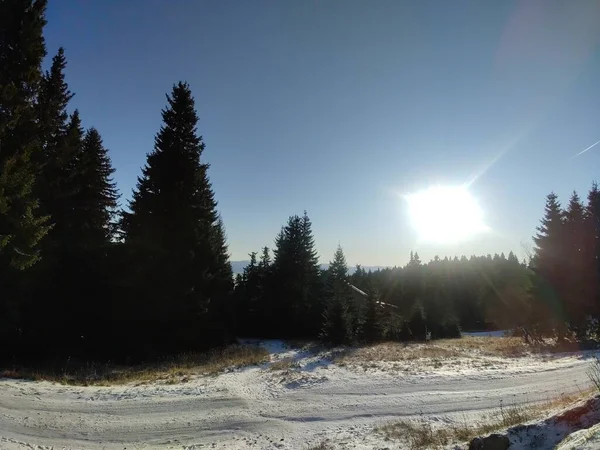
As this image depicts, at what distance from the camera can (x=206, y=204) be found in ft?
89.0

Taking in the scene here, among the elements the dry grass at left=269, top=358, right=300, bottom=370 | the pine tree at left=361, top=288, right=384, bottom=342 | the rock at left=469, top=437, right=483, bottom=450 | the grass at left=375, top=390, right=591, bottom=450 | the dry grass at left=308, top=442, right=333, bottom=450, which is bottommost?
the dry grass at left=308, top=442, right=333, bottom=450

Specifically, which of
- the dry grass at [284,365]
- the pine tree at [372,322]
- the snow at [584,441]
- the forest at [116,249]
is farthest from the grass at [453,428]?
the pine tree at [372,322]

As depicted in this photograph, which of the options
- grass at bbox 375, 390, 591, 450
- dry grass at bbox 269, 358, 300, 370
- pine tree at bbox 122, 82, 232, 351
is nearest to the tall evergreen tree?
pine tree at bbox 122, 82, 232, 351

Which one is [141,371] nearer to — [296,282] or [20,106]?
[20,106]

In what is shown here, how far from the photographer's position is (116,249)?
82.2ft

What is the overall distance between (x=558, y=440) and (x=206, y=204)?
24.4 m

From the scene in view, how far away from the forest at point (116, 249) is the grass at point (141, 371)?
12.9 ft

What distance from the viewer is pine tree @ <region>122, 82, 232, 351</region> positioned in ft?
78.1

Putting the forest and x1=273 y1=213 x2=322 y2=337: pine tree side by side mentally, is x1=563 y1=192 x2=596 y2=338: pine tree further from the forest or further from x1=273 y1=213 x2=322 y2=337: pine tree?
x1=273 y1=213 x2=322 y2=337: pine tree

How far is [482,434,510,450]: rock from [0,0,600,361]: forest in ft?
49.5

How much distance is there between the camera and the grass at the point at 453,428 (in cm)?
829

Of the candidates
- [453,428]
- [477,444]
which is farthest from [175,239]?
[477,444]

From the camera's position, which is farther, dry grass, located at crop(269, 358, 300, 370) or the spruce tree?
the spruce tree

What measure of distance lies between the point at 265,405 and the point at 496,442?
764cm
